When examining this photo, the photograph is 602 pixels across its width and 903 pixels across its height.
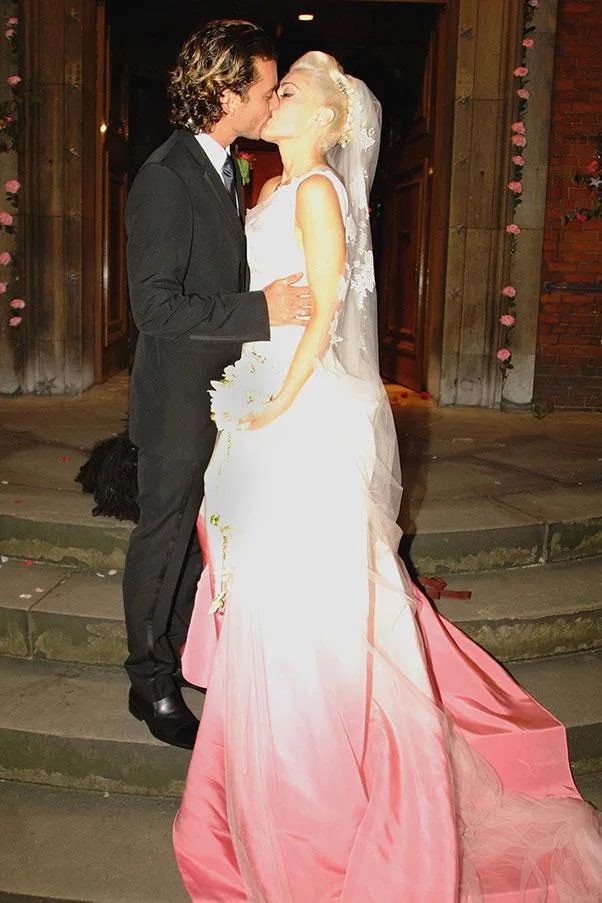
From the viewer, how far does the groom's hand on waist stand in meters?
2.41

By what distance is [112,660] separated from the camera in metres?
3.26

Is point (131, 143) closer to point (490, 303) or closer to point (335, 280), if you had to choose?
point (490, 303)

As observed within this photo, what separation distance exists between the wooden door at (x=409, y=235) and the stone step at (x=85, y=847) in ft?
17.4

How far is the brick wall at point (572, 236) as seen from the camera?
6734mm

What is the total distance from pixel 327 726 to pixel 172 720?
590mm

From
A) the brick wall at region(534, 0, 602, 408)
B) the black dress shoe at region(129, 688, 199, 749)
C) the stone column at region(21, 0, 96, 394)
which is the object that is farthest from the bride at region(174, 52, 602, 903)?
the brick wall at region(534, 0, 602, 408)

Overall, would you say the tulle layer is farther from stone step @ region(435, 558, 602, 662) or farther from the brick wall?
the brick wall

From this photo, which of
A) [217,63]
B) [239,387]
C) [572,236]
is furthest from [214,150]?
[572,236]

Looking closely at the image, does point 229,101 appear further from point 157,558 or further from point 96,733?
point 96,733

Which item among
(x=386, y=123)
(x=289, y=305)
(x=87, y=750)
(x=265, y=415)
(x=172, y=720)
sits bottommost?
(x=87, y=750)

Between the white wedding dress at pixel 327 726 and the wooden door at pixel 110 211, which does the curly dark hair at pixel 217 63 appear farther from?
the wooden door at pixel 110 211

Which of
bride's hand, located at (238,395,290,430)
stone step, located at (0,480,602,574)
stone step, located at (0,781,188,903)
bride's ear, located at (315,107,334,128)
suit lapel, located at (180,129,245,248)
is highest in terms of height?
bride's ear, located at (315,107,334,128)

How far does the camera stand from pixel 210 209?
2445mm

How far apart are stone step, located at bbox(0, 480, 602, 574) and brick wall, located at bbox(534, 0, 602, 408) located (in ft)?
10.6
